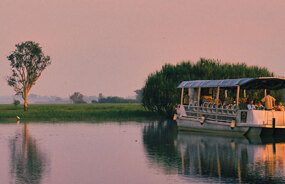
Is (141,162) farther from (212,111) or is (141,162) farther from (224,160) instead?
(212,111)

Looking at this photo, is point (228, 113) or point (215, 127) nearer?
point (228, 113)

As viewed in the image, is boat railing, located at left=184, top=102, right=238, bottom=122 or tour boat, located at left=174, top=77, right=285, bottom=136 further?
boat railing, located at left=184, top=102, right=238, bottom=122

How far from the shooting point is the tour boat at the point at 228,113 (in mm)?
30391

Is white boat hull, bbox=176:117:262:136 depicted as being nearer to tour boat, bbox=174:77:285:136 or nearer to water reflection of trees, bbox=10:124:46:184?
tour boat, bbox=174:77:285:136

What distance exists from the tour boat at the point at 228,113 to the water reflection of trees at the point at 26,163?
12623 mm

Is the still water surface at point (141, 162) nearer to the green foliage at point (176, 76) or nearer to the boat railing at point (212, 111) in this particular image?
the boat railing at point (212, 111)

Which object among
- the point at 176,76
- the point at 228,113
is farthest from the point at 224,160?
the point at 176,76

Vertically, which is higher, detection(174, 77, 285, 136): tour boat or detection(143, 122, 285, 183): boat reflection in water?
detection(174, 77, 285, 136): tour boat

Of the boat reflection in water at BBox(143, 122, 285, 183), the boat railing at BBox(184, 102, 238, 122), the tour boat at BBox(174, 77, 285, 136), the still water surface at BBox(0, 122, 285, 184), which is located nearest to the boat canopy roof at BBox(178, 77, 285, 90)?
the tour boat at BBox(174, 77, 285, 136)

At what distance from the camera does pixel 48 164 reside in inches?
719

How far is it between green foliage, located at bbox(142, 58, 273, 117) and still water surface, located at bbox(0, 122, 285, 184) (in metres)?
35.0

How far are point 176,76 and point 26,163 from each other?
4753 centimetres

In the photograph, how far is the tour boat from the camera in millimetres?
30391

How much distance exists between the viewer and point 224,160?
1897cm
